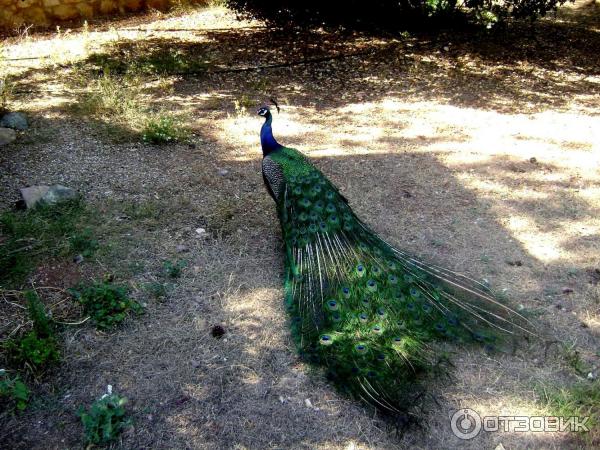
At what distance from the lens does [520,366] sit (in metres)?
3.04

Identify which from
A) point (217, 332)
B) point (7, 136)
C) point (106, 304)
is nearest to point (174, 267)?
point (106, 304)

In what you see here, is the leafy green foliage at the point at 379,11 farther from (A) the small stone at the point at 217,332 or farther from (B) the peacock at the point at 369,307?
(A) the small stone at the point at 217,332

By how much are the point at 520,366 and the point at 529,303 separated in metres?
0.65

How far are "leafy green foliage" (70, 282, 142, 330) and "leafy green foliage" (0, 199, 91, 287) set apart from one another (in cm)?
47

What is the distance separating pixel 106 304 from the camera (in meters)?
3.37

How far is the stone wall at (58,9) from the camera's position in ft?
28.0

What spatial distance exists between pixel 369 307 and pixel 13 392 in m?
1.94

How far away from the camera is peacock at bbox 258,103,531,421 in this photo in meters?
2.73

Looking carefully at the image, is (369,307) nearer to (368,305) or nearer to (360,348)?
(368,305)

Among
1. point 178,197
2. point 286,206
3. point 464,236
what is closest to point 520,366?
point 464,236

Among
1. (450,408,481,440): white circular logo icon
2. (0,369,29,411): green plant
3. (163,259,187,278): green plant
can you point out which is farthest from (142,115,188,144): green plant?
(450,408,481,440): white circular logo icon

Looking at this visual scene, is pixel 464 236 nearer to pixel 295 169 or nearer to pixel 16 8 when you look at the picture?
pixel 295 169

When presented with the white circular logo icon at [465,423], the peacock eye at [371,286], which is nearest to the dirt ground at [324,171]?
the white circular logo icon at [465,423]

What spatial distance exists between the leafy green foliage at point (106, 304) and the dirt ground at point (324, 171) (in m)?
0.11
